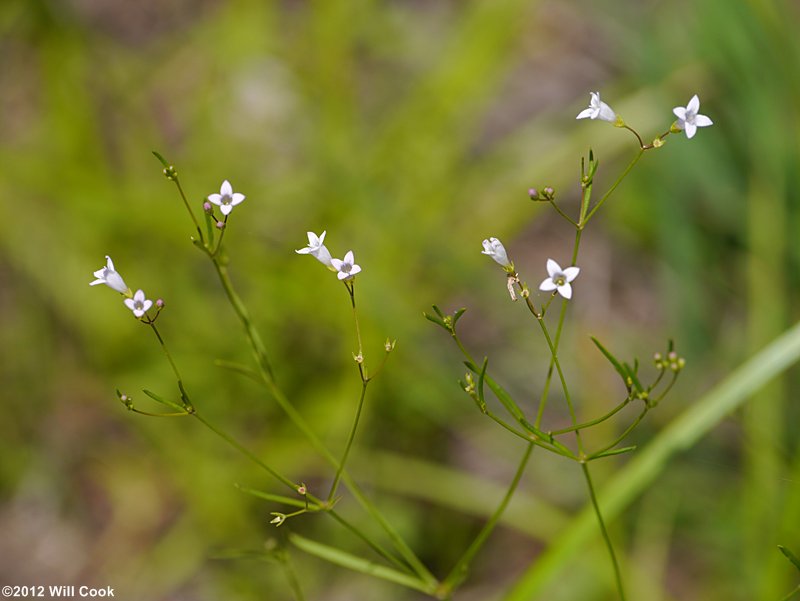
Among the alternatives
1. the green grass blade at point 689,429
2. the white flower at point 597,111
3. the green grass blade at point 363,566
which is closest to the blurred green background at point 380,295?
the green grass blade at point 689,429

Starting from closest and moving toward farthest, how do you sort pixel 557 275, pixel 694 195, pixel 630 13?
pixel 557 275 < pixel 694 195 < pixel 630 13

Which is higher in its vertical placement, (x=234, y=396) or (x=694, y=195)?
(x=694, y=195)

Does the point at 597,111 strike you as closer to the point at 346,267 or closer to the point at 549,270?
the point at 549,270

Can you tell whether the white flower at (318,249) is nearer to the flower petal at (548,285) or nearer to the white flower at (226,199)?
the white flower at (226,199)

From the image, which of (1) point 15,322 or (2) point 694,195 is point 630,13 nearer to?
(2) point 694,195

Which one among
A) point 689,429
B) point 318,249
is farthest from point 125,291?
point 689,429

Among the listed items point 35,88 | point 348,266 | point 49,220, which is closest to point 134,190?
point 49,220
